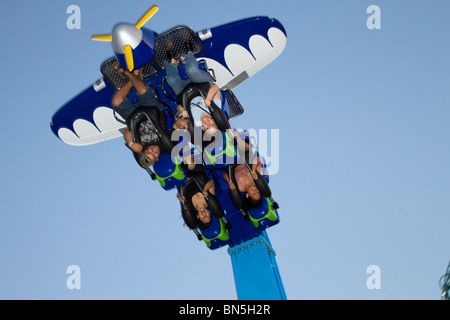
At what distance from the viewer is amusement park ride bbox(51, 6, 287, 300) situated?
654 cm

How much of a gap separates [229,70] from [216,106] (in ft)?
4.51

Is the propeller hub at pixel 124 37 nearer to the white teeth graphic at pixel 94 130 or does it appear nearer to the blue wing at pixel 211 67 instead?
the blue wing at pixel 211 67

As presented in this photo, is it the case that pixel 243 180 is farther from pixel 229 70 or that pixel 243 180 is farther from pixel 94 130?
pixel 94 130

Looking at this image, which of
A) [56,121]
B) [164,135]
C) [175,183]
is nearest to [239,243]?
[175,183]

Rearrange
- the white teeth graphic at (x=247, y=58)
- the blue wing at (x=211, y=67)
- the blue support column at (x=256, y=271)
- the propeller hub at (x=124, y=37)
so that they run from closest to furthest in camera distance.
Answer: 1. the propeller hub at (x=124, y=37)
2. the blue support column at (x=256, y=271)
3. the blue wing at (x=211, y=67)
4. the white teeth graphic at (x=247, y=58)

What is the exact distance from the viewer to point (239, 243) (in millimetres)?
7684

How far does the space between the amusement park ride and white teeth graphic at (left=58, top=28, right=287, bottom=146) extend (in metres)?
0.01

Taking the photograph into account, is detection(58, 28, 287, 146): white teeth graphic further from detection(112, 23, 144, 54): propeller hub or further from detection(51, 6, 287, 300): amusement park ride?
detection(112, 23, 144, 54): propeller hub

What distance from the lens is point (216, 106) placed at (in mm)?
6551

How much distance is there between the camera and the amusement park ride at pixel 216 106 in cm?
654

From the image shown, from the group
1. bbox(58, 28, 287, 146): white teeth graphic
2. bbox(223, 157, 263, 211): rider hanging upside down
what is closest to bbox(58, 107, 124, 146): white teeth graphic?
bbox(58, 28, 287, 146): white teeth graphic

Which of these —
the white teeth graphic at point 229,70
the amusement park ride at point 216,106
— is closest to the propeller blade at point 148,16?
the amusement park ride at point 216,106
